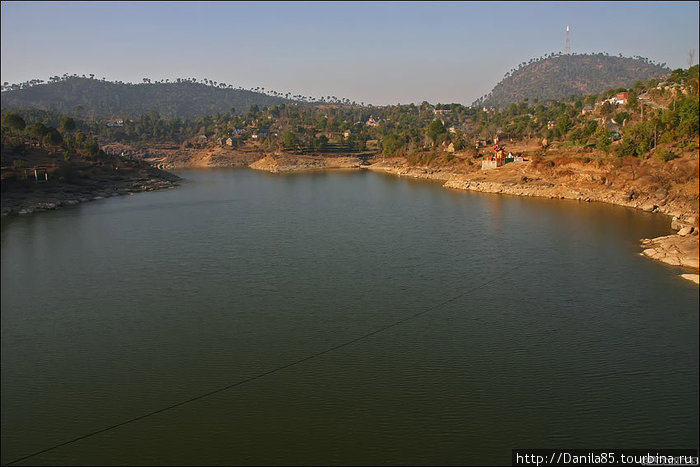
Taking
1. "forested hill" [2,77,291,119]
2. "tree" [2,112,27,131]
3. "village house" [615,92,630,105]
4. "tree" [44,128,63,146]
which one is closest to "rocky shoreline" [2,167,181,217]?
"tree" [44,128,63,146]

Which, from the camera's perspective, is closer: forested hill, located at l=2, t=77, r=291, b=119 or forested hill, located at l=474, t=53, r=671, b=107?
forested hill, located at l=2, t=77, r=291, b=119

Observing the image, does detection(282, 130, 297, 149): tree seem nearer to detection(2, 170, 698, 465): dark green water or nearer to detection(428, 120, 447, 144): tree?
detection(428, 120, 447, 144): tree

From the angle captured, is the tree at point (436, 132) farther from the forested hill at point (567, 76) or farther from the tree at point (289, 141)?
the forested hill at point (567, 76)

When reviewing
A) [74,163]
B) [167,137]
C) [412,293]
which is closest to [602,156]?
[412,293]

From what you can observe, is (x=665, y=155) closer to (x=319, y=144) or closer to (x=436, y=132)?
(x=436, y=132)

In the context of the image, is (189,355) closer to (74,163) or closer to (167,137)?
(74,163)

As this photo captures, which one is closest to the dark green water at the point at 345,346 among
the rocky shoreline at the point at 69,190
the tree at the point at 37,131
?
the rocky shoreline at the point at 69,190
